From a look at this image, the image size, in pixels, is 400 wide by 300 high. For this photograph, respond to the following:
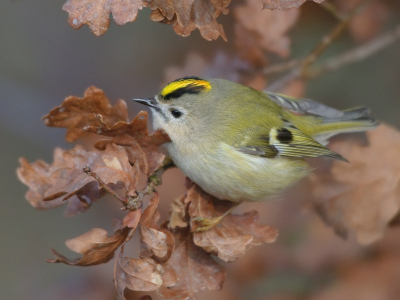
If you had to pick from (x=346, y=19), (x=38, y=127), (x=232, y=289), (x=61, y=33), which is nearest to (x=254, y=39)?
(x=346, y=19)

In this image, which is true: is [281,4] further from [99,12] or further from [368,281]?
[368,281]

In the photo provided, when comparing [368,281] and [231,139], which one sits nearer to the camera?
[231,139]

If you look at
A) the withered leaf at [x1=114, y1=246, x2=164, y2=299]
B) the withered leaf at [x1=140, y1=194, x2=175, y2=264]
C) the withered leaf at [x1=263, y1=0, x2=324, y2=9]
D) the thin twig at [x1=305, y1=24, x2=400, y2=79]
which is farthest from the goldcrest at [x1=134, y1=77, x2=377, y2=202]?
the withered leaf at [x1=263, y1=0, x2=324, y2=9]

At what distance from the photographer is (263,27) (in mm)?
2971

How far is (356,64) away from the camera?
4656 millimetres

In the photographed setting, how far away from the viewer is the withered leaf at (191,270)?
2.15 metres

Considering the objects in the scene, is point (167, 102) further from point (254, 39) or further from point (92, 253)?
point (92, 253)

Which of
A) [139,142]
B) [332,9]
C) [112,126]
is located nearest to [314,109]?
[332,9]

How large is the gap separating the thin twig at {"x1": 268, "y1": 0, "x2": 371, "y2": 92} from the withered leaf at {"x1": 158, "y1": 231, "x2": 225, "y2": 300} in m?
1.46

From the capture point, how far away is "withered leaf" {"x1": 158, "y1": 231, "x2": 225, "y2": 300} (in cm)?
215

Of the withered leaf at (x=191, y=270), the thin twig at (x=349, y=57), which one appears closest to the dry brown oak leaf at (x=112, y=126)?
the withered leaf at (x=191, y=270)

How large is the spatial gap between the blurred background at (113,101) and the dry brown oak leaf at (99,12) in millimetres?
1333

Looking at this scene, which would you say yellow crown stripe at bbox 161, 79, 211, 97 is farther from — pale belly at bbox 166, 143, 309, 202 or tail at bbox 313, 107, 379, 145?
tail at bbox 313, 107, 379, 145

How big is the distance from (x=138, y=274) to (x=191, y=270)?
37 centimetres
